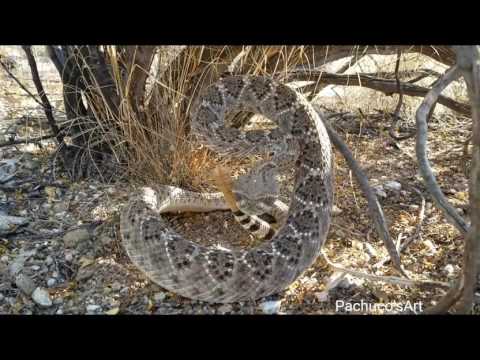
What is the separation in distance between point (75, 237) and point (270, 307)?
143cm

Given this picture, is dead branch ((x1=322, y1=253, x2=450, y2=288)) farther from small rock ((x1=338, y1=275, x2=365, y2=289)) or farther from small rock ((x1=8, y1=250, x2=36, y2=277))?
small rock ((x1=8, y1=250, x2=36, y2=277))

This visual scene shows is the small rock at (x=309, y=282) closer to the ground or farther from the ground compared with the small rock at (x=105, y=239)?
closer to the ground

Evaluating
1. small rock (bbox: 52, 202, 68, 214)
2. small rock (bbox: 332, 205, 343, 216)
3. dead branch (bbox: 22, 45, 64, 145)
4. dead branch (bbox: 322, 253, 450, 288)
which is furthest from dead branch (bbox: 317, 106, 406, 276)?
dead branch (bbox: 22, 45, 64, 145)

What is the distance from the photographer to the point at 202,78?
12.9 feet

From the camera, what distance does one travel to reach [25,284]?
3.13m

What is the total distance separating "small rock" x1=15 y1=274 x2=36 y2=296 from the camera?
3098 mm

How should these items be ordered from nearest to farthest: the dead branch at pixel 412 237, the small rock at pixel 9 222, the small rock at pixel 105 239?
the dead branch at pixel 412 237, the small rock at pixel 105 239, the small rock at pixel 9 222

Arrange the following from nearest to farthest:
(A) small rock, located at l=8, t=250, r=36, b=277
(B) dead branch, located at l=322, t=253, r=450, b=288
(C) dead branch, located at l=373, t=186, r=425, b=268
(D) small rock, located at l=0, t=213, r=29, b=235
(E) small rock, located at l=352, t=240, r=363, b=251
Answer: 1. (B) dead branch, located at l=322, t=253, r=450, b=288
2. (C) dead branch, located at l=373, t=186, r=425, b=268
3. (A) small rock, located at l=8, t=250, r=36, b=277
4. (E) small rock, located at l=352, t=240, r=363, b=251
5. (D) small rock, located at l=0, t=213, r=29, b=235

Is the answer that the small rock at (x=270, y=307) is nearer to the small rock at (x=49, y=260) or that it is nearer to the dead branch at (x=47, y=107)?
the small rock at (x=49, y=260)

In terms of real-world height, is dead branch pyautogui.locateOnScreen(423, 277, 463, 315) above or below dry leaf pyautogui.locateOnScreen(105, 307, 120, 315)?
above

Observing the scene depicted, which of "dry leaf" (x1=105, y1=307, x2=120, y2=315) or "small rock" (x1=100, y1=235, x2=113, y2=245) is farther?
"small rock" (x1=100, y1=235, x2=113, y2=245)

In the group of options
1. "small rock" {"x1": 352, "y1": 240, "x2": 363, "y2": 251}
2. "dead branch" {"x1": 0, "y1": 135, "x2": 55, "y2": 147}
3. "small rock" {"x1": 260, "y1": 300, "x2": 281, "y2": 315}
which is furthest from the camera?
"dead branch" {"x1": 0, "y1": 135, "x2": 55, "y2": 147}

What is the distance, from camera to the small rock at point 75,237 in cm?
351

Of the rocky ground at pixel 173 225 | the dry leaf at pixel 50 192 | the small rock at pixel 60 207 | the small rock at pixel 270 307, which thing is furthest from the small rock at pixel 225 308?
the dry leaf at pixel 50 192
